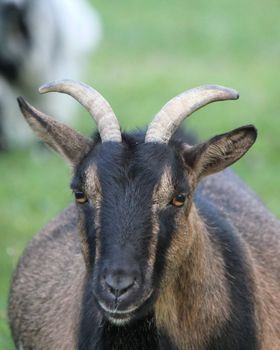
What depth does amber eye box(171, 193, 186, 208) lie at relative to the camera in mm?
5777

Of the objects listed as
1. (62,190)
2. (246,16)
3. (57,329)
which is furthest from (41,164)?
(246,16)

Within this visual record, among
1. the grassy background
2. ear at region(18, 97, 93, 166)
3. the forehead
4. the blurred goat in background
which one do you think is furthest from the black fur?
the blurred goat in background

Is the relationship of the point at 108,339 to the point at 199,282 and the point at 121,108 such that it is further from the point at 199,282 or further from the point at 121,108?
the point at 121,108

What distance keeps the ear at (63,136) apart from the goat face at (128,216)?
161 mm

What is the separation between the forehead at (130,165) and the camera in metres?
5.72

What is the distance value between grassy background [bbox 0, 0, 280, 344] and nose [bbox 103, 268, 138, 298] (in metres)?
2.69

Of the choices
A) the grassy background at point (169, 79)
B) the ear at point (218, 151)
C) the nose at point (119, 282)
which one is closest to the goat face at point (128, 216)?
the nose at point (119, 282)

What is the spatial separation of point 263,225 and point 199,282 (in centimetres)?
141

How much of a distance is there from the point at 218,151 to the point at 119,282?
3.30ft

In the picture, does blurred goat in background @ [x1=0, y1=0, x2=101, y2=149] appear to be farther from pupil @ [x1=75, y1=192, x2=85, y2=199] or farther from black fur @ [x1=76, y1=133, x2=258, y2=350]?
pupil @ [x1=75, y1=192, x2=85, y2=199]

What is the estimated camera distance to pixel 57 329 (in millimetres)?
6941

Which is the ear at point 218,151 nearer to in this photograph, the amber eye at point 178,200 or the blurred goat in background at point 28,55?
the amber eye at point 178,200

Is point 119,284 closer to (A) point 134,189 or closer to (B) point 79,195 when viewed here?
(A) point 134,189

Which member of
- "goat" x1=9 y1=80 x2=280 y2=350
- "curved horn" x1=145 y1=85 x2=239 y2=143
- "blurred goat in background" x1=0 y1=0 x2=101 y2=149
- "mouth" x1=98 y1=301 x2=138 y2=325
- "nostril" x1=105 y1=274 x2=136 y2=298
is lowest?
"mouth" x1=98 y1=301 x2=138 y2=325
